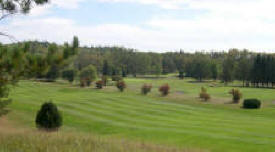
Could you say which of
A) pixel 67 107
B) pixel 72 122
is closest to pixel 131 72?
pixel 67 107

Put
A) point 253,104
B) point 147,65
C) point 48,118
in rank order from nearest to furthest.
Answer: point 48,118
point 253,104
point 147,65

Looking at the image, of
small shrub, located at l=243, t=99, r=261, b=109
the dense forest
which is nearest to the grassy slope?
small shrub, located at l=243, t=99, r=261, b=109

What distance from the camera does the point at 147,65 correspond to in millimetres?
144625

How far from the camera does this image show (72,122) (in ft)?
116

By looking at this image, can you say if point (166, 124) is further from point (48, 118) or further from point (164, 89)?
point (164, 89)

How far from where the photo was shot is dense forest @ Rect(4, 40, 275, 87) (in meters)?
10.2

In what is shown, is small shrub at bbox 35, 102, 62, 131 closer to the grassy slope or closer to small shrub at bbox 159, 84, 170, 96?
the grassy slope

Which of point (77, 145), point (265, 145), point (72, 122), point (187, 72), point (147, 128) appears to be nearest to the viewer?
point (77, 145)

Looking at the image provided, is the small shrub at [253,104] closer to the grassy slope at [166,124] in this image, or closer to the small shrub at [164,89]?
the grassy slope at [166,124]

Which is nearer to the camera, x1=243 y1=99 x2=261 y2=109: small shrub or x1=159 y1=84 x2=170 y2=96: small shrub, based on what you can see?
x1=243 y1=99 x2=261 y2=109: small shrub

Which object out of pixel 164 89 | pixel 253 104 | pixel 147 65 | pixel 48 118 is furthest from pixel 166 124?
pixel 147 65

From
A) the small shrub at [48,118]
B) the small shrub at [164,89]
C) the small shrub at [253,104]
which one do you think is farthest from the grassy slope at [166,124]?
the small shrub at [164,89]

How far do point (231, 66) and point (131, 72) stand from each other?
57.7 m

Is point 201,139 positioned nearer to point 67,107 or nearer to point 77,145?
point 77,145
